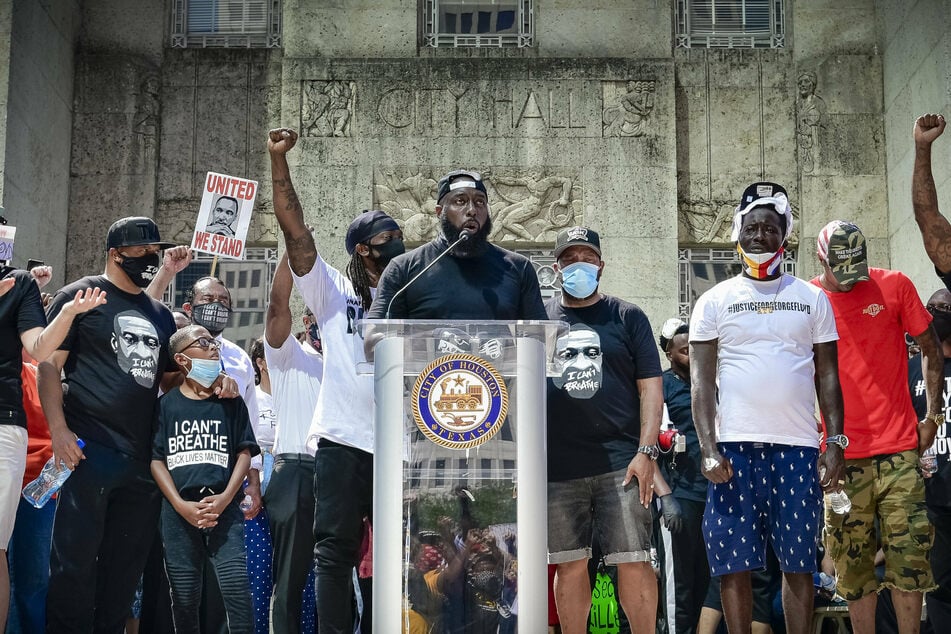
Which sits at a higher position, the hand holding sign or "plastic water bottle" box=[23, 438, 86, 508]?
the hand holding sign

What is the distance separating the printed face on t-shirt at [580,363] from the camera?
6367mm

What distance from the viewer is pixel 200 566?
6.68 metres

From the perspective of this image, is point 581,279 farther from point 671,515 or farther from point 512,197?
point 512,197

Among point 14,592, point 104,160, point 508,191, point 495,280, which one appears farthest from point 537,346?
point 104,160

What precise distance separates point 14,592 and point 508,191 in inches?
332

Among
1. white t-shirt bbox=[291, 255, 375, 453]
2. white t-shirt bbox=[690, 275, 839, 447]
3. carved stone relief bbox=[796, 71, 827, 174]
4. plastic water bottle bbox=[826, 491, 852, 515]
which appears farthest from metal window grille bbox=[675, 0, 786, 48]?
plastic water bottle bbox=[826, 491, 852, 515]

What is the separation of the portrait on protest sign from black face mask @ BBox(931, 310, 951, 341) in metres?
5.25

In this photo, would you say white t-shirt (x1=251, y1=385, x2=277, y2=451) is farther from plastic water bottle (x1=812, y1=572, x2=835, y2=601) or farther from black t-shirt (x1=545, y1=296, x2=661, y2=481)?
plastic water bottle (x1=812, y1=572, x2=835, y2=601)

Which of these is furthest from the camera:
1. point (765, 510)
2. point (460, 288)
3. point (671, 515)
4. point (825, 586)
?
point (825, 586)

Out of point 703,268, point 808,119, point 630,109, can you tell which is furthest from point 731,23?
point 703,268

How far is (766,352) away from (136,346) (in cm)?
326

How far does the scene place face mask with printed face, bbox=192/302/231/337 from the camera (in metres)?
8.25

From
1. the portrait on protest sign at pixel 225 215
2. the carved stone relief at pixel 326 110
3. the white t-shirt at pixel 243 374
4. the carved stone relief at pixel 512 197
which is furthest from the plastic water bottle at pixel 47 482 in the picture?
the carved stone relief at pixel 326 110

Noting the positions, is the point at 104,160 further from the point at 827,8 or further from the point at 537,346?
the point at 537,346
